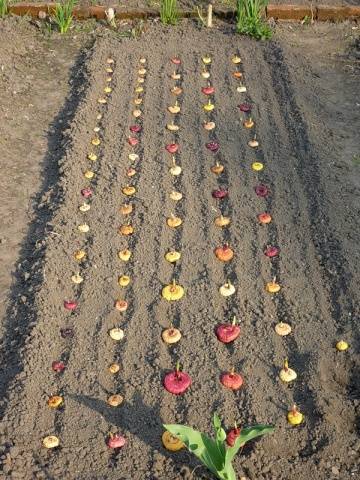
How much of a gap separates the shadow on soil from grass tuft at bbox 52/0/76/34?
1183mm

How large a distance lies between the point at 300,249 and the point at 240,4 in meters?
3.02

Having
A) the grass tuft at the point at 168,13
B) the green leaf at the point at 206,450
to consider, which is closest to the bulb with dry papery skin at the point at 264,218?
the green leaf at the point at 206,450

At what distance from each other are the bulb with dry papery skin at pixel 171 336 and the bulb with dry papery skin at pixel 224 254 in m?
0.54

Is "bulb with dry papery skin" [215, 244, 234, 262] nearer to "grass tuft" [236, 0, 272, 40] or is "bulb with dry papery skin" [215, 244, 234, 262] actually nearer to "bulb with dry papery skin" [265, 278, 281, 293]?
"bulb with dry papery skin" [265, 278, 281, 293]

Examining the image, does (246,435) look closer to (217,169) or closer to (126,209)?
(126,209)

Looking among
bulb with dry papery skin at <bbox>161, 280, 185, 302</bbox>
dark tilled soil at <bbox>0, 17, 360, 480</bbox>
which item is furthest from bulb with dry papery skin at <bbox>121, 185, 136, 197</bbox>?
bulb with dry papery skin at <bbox>161, 280, 185, 302</bbox>

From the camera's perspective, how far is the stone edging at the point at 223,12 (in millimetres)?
5574

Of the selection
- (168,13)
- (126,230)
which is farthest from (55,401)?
(168,13)

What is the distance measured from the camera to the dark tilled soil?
234 centimetres

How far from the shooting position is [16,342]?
9.07 feet

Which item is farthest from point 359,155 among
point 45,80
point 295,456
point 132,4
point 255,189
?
point 132,4

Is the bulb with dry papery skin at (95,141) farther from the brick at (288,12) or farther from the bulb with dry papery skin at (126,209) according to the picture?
the brick at (288,12)

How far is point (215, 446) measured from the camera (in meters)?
2.04

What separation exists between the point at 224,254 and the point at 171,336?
0.60 m
